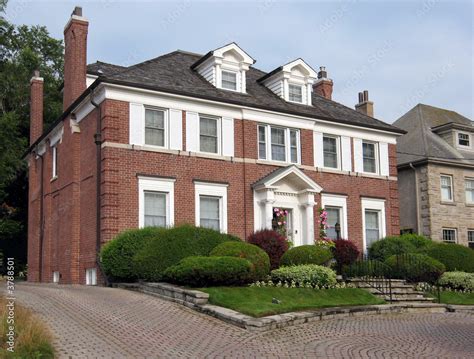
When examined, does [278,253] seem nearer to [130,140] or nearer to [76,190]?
[130,140]

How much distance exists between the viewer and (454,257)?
977 inches

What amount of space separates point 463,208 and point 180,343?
88.7ft

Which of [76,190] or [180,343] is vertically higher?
[76,190]

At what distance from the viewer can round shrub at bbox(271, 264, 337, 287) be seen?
62.6 ft

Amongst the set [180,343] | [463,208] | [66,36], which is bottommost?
[180,343]

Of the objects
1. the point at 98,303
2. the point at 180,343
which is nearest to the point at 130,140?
the point at 98,303

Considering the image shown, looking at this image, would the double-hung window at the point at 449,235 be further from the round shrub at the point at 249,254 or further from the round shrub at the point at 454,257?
the round shrub at the point at 249,254

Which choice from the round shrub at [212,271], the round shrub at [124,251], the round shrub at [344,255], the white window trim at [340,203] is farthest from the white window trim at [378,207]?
the round shrub at [212,271]

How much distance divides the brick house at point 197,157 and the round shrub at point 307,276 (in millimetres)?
4932

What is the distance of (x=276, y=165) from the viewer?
84.2 ft

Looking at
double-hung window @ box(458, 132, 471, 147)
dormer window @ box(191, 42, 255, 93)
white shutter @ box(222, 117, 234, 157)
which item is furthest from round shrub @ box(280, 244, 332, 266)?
double-hung window @ box(458, 132, 471, 147)

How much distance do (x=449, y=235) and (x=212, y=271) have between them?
69.9 ft

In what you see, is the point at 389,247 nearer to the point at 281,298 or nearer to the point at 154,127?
the point at 281,298

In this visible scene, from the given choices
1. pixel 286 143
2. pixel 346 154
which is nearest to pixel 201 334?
pixel 286 143
